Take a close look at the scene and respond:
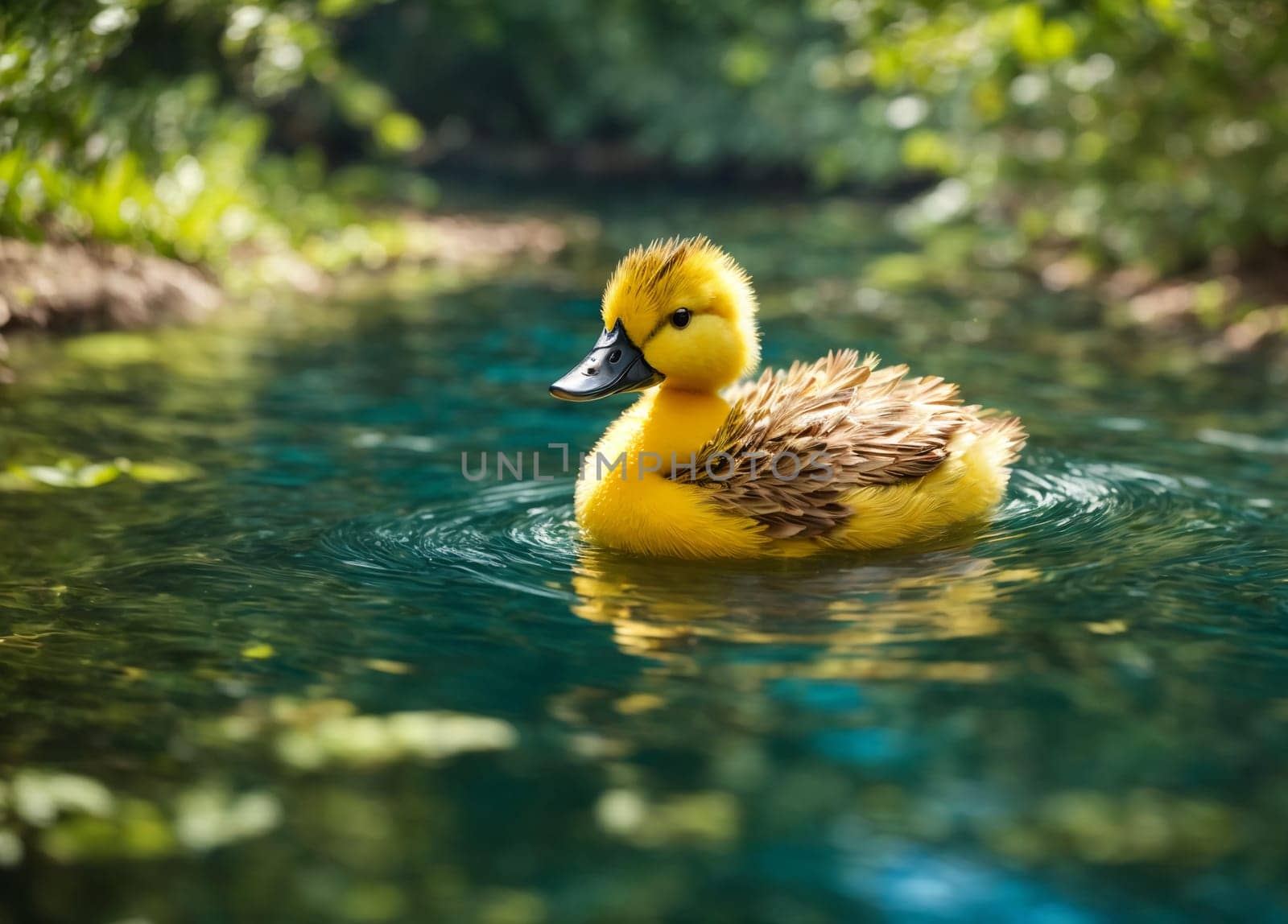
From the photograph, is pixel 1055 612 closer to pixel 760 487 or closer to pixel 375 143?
pixel 760 487

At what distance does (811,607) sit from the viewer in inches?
182

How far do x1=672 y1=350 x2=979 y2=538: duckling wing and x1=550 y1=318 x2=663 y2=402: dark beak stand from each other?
1.18 ft

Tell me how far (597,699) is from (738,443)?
1509mm

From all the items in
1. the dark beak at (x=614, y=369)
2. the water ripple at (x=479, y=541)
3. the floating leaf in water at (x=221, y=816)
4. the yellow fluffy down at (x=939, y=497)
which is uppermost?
the dark beak at (x=614, y=369)

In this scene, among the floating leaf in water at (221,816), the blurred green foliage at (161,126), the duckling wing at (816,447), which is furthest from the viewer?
the blurred green foliage at (161,126)

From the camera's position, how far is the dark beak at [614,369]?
5.32 meters

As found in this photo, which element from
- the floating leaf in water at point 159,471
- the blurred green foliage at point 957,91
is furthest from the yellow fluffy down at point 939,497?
the blurred green foliage at point 957,91

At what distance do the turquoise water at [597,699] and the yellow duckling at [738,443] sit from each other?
15 cm

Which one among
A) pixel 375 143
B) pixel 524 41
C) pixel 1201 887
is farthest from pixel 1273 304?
pixel 524 41

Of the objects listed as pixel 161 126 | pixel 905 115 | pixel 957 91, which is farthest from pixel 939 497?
pixel 957 91

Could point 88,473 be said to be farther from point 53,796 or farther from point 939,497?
point 939,497

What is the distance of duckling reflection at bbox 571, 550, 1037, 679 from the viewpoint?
4.16 meters

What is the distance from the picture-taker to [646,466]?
5.24 meters

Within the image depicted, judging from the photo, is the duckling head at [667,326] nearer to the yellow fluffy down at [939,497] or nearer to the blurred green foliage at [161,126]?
the yellow fluffy down at [939,497]
